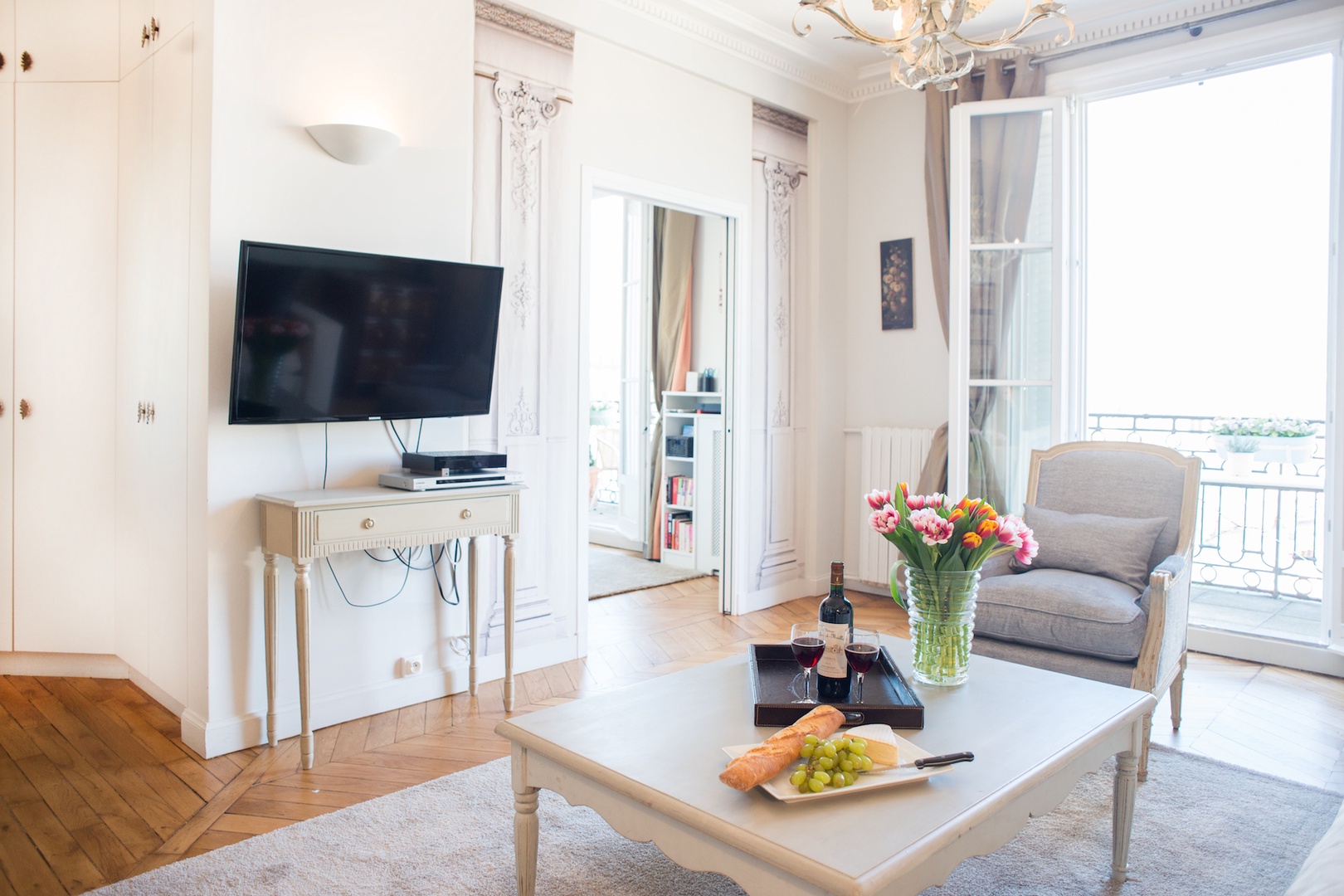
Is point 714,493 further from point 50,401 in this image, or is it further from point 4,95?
point 4,95

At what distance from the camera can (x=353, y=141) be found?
2857 mm

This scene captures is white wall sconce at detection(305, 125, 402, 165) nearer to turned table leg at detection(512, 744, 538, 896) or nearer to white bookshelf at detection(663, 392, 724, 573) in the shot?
turned table leg at detection(512, 744, 538, 896)

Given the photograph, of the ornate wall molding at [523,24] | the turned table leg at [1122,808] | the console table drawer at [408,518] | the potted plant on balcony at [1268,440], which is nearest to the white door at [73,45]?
the ornate wall molding at [523,24]

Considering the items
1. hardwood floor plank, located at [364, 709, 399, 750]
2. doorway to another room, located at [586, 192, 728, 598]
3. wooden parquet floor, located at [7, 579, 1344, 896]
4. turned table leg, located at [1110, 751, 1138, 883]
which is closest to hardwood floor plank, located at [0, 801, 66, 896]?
wooden parquet floor, located at [7, 579, 1344, 896]

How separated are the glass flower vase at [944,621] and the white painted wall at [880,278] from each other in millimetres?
2888

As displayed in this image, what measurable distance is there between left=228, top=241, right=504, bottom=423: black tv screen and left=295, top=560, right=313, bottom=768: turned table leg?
1.57ft

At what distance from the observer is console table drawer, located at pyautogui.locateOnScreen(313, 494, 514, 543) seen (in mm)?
2650

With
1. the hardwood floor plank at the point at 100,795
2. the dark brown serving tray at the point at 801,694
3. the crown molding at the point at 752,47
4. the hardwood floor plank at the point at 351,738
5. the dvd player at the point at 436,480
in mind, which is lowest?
the hardwood floor plank at the point at 100,795

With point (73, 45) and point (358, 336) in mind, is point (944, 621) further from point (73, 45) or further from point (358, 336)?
point (73, 45)

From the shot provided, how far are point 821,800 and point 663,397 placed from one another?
454 cm

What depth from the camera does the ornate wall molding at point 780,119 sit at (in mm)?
4617

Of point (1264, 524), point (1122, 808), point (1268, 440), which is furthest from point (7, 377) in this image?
point (1264, 524)

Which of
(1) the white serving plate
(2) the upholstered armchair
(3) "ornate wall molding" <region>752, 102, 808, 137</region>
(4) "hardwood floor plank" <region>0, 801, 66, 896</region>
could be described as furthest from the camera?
(3) "ornate wall molding" <region>752, 102, 808, 137</region>

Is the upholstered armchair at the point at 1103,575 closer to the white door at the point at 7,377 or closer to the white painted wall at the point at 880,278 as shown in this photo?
the white painted wall at the point at 880,278
